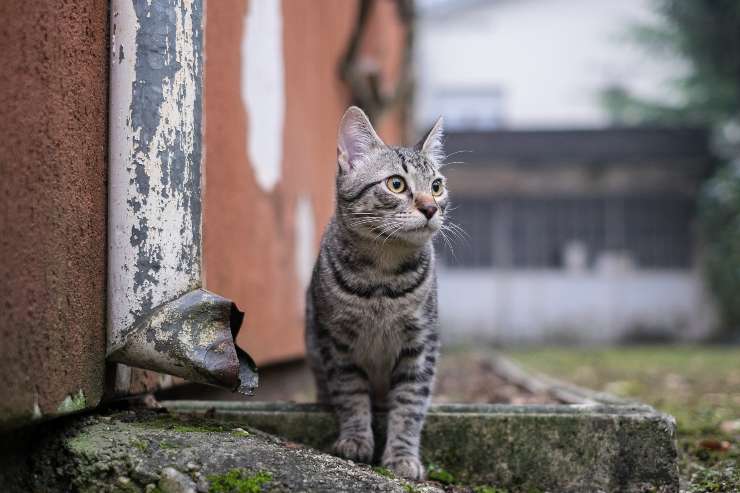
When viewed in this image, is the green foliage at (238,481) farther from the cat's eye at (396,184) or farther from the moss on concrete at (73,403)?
the cat's eye at (396,184)

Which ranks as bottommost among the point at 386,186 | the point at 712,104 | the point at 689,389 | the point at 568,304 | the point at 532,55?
the point at 568,304

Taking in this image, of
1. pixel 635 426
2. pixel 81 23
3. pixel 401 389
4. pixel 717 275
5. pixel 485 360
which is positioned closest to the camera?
pixel 81 23

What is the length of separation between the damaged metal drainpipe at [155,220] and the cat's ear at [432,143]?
1.03m

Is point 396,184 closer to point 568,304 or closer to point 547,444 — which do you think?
point 547,444

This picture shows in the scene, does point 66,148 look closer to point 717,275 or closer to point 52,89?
point 52,89

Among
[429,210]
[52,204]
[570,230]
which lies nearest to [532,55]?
[570,230]

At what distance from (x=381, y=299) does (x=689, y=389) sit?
332 centimetres

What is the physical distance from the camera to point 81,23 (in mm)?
1934

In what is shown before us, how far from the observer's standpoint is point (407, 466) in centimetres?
227

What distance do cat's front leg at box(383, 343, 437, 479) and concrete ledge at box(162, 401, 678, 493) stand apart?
8 centimetres

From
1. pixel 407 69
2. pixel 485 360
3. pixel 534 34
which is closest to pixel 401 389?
pixel 485 360

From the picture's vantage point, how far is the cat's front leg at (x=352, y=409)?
2387mm

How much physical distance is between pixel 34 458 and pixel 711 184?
11456 mm

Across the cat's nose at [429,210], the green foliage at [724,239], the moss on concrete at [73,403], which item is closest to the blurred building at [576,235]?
the green foliage at [724,239]
